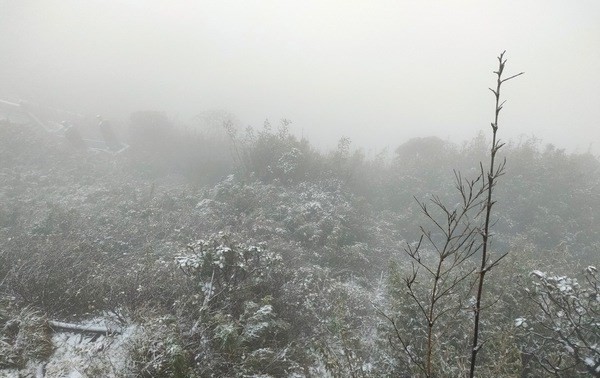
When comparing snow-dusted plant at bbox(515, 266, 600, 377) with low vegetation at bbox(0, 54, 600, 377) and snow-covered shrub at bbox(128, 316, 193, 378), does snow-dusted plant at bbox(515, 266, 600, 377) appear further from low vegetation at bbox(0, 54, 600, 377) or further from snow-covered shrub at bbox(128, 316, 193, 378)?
snow-covered shrub at bbox(128, 316, 193, 378)

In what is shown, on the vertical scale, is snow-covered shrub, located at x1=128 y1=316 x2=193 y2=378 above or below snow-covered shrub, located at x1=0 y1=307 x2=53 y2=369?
above

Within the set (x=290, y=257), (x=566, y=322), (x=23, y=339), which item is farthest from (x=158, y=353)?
(x=566, y=322)

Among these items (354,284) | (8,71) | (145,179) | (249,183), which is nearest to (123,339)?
(354,284)

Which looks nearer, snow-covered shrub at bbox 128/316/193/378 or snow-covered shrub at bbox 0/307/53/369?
snow-covered shrub at bbox 128/316/193/378

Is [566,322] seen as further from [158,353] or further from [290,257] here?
[158,353]

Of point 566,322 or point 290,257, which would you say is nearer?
point 566,322

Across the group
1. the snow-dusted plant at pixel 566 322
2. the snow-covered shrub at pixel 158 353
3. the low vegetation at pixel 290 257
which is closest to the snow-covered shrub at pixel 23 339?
the low vegetation at pixel 290 257

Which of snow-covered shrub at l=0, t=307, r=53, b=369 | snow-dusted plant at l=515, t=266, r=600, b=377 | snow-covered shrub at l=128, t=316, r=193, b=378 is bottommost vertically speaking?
snow-covered shrub at l=0, t=307, r=53, b=369

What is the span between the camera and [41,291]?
20.6 ft

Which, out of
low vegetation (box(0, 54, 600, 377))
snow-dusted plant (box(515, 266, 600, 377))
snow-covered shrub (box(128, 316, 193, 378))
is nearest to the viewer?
snow-dusted plant (box(515, 266, 600, 377))

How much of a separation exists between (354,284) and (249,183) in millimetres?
7008

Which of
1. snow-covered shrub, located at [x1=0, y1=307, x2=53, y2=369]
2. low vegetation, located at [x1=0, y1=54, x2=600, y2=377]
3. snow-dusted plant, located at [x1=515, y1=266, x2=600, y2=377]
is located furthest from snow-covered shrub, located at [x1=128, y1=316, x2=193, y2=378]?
snow-dusted plant, located at [x1=515, y1=266, x2=600, y2=377]

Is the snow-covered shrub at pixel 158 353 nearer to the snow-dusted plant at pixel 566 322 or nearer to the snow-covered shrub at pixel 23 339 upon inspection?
the snow-covered shrub at pixel 23 339

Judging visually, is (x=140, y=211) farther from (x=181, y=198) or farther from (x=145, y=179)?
(x=145, y=179)
